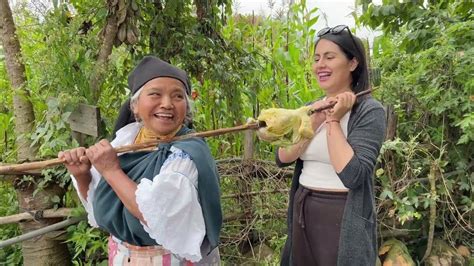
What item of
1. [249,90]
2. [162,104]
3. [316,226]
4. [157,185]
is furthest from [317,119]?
[249,90]

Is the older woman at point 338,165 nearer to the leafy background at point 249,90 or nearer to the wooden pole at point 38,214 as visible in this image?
the leafy background at point 249,90

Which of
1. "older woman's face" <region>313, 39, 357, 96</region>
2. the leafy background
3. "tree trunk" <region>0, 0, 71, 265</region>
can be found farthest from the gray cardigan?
"tree trunk" <region>0, 0, 71, 265</region>

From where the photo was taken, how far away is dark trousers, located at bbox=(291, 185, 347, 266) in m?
1.66

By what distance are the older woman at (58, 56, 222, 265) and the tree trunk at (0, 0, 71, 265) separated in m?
1.02

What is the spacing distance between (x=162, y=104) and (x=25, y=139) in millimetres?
1334

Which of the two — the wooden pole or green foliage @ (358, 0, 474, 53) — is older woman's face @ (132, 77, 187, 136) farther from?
green foliage @ (358, 0, 474, 53)

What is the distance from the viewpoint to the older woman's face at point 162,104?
140 centimetres

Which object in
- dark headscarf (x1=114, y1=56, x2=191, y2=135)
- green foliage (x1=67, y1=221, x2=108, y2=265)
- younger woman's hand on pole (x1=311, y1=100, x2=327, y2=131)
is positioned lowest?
green foliage (x1=67, y1=221, x2=108, y2=265)

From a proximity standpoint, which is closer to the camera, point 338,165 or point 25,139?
point 338,165

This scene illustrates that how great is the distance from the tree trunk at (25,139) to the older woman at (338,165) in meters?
1.39

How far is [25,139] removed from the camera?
238 cm

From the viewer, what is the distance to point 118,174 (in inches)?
51.7

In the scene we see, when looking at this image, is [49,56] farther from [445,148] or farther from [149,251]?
[445,148]

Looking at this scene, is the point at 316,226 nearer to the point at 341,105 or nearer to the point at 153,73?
the point at 341,105
